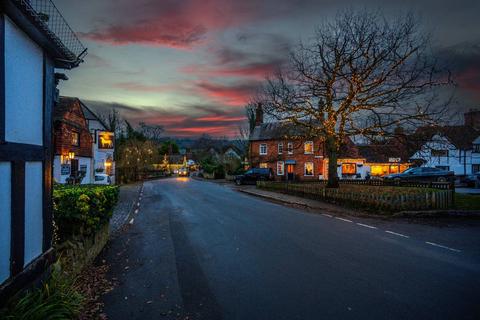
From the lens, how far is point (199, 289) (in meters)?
5.37

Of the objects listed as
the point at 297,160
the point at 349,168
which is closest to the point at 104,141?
the point at 297,160

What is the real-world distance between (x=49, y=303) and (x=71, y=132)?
21578 mm

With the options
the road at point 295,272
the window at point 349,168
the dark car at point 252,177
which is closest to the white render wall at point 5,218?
the road at point 295,272

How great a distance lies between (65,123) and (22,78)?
19.1 m

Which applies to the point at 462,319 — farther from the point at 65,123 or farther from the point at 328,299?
the point at 65,123

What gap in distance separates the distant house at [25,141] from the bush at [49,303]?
8.3 inches

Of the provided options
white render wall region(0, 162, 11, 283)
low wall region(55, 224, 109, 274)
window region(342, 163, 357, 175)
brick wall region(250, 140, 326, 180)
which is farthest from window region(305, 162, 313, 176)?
white render wall region(0, 162, 11, 283)

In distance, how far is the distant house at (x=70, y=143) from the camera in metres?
20.6

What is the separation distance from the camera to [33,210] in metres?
4.92

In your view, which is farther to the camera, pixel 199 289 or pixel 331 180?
pixel 331 180

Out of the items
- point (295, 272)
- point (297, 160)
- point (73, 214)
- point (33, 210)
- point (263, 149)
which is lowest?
point (295, 272)

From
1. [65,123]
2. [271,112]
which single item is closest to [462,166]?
[271,112]

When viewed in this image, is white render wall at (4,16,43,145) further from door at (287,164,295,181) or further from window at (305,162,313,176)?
window at (305,162,313,176)

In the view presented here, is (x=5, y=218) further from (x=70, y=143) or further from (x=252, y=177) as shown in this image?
(x=252, y=177)
